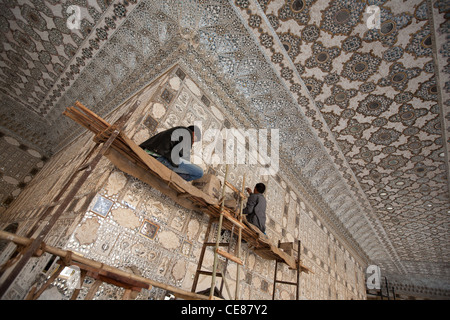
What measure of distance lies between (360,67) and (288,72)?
1.05m

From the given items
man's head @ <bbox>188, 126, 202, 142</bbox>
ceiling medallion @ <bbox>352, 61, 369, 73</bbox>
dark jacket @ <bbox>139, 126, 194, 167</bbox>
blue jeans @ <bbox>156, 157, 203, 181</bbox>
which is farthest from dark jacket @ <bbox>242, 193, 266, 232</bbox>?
ceiling medallion @ <bbox>352, 61, 369, 73</bbox>

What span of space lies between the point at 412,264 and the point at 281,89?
36.2 feet

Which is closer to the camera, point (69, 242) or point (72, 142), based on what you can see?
point (69, 242)

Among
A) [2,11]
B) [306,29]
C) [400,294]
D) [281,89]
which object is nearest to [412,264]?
[400,294]

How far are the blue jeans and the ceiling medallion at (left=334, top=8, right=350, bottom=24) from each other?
8.75 feet

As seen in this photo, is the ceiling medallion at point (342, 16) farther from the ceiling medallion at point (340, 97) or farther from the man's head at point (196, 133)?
the man's head at point (196, 133)

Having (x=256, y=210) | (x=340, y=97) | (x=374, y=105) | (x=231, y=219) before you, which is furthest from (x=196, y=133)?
(x=374, y=105)

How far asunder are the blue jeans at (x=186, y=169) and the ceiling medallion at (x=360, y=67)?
2858mm

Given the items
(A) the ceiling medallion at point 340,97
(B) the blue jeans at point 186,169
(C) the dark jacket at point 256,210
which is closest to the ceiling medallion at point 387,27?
(A) the ceiling medallion at point 340,97

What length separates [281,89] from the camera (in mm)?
3953

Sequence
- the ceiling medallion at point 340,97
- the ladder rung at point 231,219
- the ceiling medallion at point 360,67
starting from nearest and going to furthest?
the ladder rung at point 231,219 → the ceiling medallion at point 360,67 → the ceiling medallion at point 340,97

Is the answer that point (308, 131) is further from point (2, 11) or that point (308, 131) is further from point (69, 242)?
point (2, 11)

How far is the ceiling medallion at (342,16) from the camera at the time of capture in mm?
2976

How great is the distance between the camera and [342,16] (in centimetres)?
303
